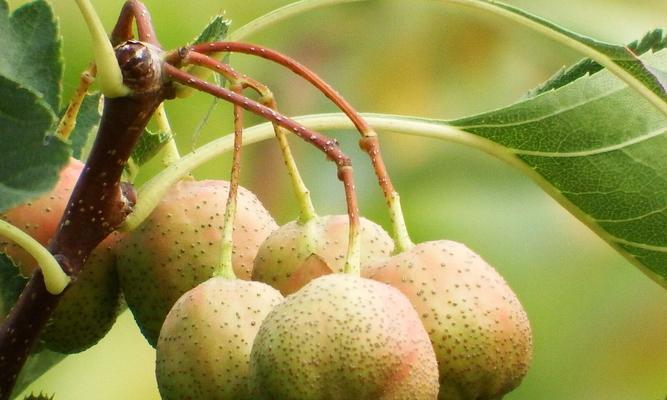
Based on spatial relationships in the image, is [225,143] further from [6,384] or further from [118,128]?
[6,384]

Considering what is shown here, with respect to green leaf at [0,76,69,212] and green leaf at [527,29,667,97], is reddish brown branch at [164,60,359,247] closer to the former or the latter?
green leaf at [0,76,69,212]

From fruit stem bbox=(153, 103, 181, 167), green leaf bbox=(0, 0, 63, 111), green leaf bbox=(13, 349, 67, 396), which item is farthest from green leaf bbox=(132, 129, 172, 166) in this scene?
green leaf bbox=(13, 349, 67, 396)

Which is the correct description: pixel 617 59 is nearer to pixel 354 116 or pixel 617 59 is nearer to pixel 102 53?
pixel 354 116

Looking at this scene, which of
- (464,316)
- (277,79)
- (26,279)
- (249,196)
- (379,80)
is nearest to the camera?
(464,316)

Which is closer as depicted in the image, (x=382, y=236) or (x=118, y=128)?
(x=118, y=128)

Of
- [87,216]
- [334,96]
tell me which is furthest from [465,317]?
[87,216]

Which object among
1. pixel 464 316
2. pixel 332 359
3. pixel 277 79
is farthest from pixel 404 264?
pixel 277 79

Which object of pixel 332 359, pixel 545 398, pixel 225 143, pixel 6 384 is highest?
pixel 225 143
